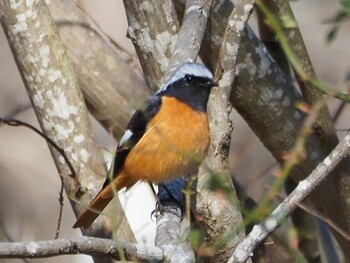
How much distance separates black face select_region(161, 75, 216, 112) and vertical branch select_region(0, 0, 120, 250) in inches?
17.8

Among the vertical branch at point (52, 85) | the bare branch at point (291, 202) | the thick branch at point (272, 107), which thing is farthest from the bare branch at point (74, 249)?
the thick branch at point (272, 107)

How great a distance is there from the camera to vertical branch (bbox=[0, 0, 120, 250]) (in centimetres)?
428

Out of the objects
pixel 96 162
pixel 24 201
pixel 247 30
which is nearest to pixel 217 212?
pixel 96 162

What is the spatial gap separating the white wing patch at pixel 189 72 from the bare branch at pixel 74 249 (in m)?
1.33

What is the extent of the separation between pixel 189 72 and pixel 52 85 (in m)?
0.67

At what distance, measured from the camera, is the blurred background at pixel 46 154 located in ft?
24.3

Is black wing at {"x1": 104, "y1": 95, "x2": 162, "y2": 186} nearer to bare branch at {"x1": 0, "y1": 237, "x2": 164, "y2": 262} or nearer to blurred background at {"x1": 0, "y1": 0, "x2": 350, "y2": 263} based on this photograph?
bare branch at {"x1": 0, "y1": 237, "x2": 164, "y2": 262}

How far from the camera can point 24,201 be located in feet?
25.9

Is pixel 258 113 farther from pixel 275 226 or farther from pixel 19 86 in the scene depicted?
pixel 19 86

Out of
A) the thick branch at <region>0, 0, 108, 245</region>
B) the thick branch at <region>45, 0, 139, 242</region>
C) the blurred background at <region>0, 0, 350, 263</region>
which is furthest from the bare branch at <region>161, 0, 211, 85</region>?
the blurred background at <region>0, 0, 350, 263</region>

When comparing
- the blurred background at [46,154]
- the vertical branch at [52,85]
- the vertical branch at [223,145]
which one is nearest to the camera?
the vertical branch at [223,145]

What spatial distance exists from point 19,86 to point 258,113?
12.8ft

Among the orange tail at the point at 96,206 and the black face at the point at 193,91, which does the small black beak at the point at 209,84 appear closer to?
the black face at the point at 193,91

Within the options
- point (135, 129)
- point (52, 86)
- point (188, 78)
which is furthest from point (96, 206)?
point (188, 78)
